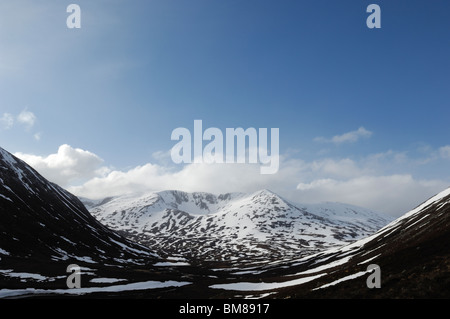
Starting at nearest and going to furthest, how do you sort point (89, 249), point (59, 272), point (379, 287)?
1. point (379, 287)
2. point (59, 272)
3. point (89, 249)

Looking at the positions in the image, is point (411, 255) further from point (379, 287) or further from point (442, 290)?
point (442, 290)

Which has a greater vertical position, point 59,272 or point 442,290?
point 442,290

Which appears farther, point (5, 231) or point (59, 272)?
point (5, 231)

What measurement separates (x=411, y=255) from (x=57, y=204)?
160617 mm

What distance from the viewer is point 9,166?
15175cm
